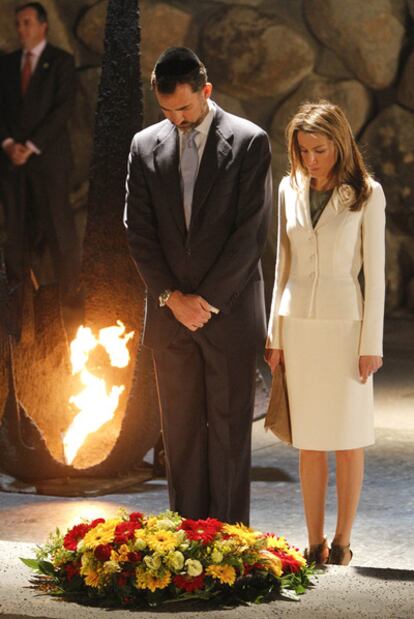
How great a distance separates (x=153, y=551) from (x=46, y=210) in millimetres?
5496

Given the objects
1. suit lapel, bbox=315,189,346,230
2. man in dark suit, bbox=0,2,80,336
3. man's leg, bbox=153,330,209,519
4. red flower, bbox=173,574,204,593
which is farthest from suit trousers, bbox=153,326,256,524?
man in dark suit, bbox=0,2,80,336

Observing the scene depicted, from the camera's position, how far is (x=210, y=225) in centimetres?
438

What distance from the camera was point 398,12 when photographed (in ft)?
30.8

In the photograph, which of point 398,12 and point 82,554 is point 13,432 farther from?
point 398,12

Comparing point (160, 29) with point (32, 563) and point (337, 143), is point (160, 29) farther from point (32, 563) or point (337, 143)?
point (32, 563)

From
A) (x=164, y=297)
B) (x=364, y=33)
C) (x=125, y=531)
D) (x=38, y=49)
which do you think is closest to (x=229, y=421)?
(x=164, y=297)

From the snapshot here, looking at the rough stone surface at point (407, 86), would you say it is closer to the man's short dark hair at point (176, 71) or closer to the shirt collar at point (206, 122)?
the shirt collar at point (206, 122)

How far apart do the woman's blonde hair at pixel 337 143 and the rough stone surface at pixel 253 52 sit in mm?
5153

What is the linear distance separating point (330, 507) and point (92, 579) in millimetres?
1726

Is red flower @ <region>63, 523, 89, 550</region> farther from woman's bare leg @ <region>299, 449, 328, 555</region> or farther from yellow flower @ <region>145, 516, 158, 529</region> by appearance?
woman's bare leg @ <region>299, 449, 328, 555</region>

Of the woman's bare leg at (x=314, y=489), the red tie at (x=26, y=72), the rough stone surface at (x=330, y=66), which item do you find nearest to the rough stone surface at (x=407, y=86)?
the rough stone surface at (x=330, y=66)

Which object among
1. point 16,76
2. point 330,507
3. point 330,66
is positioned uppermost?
point 330,66

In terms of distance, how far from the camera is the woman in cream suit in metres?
4.29

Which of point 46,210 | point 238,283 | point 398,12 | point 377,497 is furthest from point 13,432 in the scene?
point 398,12
